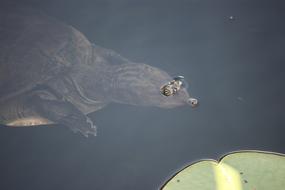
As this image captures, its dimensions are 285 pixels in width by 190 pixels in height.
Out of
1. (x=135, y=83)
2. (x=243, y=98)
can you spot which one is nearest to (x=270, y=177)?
(x=243, y=98)

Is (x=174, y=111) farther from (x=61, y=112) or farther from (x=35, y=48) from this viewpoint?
(x=35, y=48)

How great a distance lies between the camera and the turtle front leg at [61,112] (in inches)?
149

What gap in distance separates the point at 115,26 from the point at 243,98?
2092mm

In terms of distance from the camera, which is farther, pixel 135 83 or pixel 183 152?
pixel 135 83

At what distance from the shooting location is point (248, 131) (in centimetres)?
335

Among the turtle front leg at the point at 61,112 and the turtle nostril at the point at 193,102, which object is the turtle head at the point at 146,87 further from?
the turtle front leg at the point at 61,112

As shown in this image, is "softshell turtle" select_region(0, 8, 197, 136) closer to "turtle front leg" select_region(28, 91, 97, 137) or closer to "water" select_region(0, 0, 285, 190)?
"turtle front leg" select_region(28, 91, 97, 137)

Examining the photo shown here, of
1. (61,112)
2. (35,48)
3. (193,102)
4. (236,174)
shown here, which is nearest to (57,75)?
(35,48)

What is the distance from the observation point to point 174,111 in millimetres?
3666

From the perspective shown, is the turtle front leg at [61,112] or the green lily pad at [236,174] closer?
the green lily pad at [236,174]

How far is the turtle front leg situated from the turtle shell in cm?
24

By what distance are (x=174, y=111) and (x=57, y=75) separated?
1.90 m

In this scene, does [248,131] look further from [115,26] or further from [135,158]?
[115,26]

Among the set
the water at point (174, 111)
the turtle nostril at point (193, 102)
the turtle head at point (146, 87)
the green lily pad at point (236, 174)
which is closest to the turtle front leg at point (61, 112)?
the water at point (174, 111)
